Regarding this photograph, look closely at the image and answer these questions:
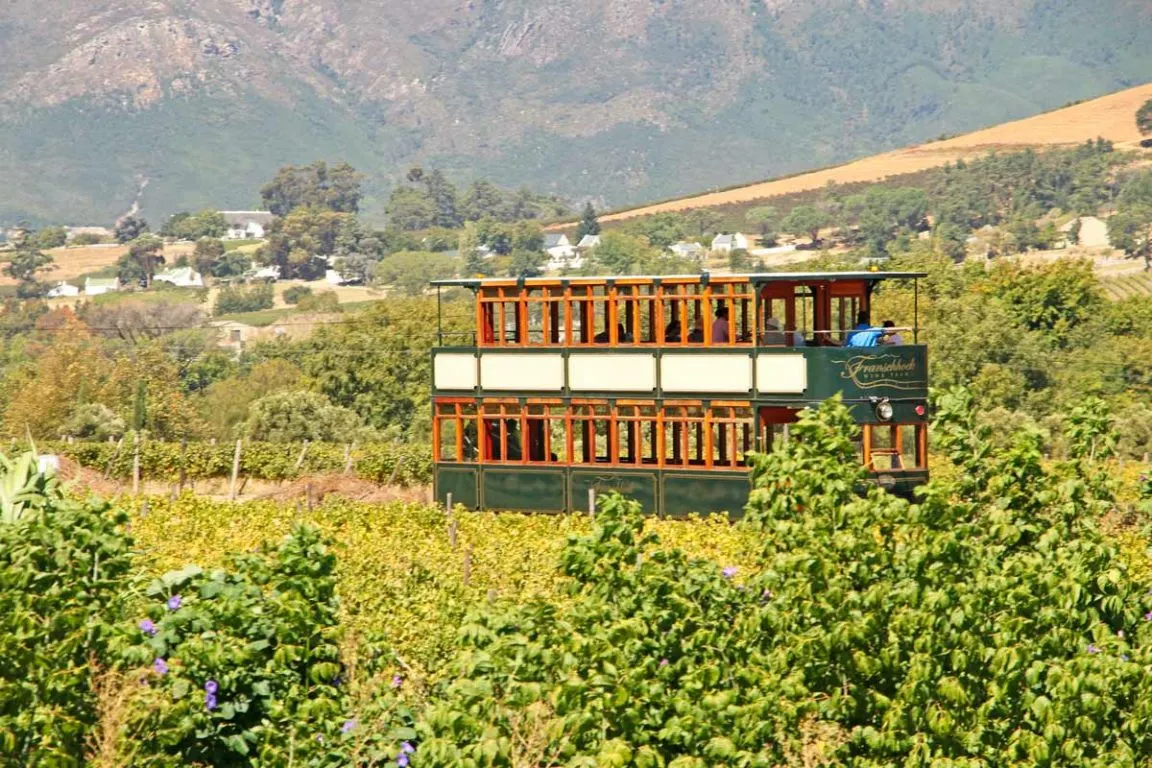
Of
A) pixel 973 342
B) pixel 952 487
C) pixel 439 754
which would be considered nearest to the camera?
pixel 439 754

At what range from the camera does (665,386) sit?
3456 centimetres

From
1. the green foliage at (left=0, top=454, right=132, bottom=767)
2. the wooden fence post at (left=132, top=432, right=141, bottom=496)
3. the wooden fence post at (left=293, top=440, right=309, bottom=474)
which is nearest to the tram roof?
the wooden fence post at (left=132, top=432, right=141, bottom=496)

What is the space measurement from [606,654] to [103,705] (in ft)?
13.3

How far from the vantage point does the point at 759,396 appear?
110ft

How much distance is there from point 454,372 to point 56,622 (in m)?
21.6

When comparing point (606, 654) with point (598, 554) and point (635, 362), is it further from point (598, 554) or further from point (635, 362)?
point (635, 362)

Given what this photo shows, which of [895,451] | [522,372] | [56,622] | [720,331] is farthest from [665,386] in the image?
[56,622]

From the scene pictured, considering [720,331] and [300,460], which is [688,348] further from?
[300,460]

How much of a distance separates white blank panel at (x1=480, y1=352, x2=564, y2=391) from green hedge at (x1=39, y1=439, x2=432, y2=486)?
14993mm

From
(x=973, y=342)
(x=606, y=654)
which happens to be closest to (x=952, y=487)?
(x=606, y=654)

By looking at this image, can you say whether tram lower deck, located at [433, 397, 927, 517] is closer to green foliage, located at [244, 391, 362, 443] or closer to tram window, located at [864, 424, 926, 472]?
tram window, located at [864, 424, 926, 472]

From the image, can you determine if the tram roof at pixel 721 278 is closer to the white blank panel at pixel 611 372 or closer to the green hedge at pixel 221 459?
the white blank panel at pixel 611 372

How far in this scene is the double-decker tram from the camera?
3325cm

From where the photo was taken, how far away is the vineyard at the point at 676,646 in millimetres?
15648
